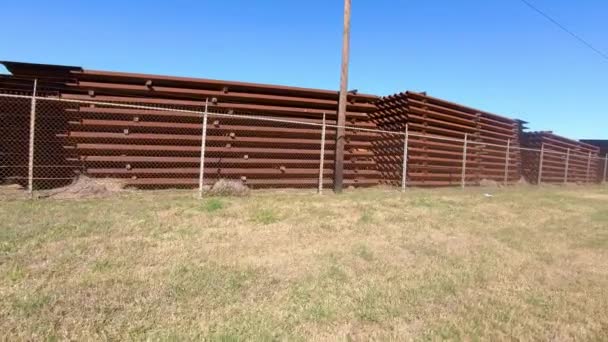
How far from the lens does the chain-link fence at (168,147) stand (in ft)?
31.0

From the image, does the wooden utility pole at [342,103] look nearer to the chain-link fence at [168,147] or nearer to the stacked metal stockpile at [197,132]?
the chain-link fence at [168,147]

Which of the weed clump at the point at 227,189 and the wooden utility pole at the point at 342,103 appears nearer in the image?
the weed clump at the point at 227,189

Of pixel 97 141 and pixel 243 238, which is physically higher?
pixel 97 141

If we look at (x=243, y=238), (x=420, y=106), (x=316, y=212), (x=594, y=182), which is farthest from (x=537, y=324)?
(x=594, y=182)

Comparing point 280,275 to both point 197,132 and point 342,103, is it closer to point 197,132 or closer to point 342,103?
point 197,132

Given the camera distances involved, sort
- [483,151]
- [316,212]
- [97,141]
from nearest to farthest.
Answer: [316,212], [97,141], [483,151]

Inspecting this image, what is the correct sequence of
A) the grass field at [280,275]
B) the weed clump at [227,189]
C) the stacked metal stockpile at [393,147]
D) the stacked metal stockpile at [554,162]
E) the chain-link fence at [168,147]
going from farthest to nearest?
1. the stacked metal stockpile at [554,162]
2. the stacked metal stockpile at [393,147]
3. the chain-link fence at [168,147]
4. the weed clump at [227,189]
5. the grass field at [280,275]

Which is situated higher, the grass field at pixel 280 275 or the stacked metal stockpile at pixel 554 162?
the stacked metal stockpile at pixel 554 162

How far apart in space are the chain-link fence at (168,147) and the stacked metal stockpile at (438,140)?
54.2 inches

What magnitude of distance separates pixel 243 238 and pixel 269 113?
19.8 feet

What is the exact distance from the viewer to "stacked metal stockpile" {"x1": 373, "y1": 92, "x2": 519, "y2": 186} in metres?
14.1

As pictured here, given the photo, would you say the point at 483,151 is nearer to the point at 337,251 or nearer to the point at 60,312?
the point at 337,251

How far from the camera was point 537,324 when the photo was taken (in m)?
3.57

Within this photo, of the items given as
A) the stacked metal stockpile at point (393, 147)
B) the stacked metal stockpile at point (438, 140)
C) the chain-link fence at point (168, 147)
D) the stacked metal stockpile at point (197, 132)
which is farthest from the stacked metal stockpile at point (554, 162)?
the stacked metal stockpile at point (197, 132)
